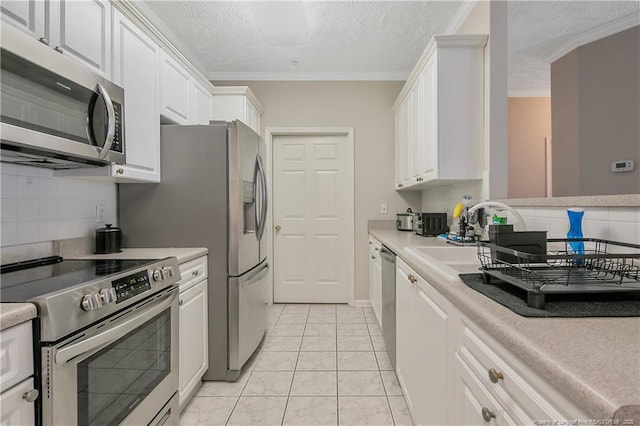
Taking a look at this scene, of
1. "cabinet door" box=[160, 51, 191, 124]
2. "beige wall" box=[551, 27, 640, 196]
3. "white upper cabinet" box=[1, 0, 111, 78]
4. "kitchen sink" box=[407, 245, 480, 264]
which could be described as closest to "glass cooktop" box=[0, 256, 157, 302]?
"white upper cabinet" box=[1, 0, 111, 78]

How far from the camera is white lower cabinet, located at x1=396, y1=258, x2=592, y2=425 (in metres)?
0.61

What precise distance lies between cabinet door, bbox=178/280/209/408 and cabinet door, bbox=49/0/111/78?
1296 mm

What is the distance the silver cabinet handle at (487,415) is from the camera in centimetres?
75

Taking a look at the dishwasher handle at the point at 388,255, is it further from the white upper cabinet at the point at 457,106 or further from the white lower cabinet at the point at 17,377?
the white lower cabinet at the point at 17,377

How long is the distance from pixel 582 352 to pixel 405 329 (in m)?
1.27

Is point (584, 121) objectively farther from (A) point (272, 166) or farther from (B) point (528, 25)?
(A) point (272, 166)

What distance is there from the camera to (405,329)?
1.74 metres

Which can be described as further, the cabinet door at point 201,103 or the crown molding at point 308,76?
the crown molding at point 308,76

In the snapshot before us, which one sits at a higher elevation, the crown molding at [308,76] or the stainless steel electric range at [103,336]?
the crown molding at [308,76]

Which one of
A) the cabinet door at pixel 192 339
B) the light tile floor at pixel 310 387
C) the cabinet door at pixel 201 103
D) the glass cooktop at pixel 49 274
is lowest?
the light tile floor at pixel 310 387

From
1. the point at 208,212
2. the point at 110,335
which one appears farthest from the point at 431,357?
the point at 208,212

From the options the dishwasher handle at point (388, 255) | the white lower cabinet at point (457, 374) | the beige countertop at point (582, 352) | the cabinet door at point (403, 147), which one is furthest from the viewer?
the cabinet door at point (403, 147)

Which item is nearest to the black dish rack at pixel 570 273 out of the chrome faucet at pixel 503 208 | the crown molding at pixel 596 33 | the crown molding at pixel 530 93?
the chrome faucet at pixel 503 208

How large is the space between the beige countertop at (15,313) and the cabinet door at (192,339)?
87 centimetres
